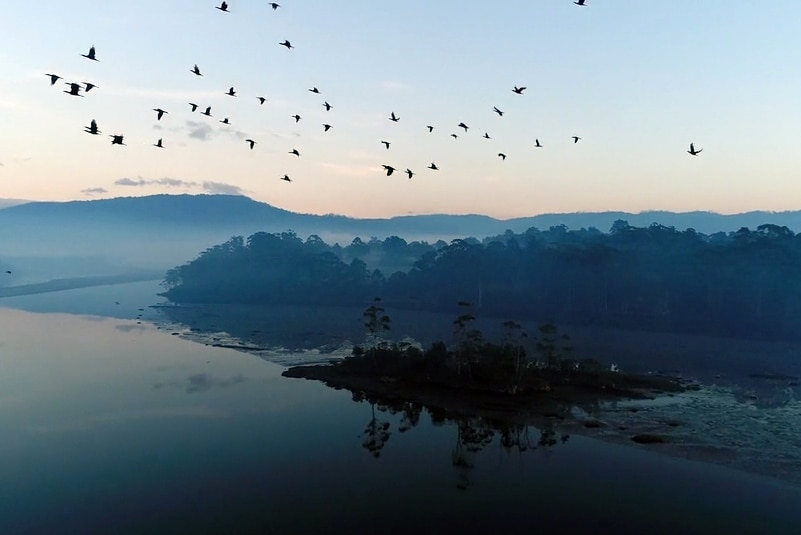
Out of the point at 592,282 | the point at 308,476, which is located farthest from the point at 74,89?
the point at 592,282

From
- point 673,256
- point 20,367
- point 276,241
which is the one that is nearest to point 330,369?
point 20,367

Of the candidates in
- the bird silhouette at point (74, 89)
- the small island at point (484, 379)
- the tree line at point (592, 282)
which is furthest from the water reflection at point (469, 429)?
the tree line at point (592, 282)

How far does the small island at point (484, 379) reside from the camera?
40656 mm

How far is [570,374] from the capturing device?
46.9 m

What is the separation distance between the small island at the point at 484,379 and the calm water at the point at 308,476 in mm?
3912

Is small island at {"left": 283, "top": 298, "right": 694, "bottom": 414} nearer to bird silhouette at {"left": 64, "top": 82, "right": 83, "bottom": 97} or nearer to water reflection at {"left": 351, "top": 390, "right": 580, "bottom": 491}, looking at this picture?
water reflection at {"left": 351, "top": 390, "right": 580, "bottom": 491}

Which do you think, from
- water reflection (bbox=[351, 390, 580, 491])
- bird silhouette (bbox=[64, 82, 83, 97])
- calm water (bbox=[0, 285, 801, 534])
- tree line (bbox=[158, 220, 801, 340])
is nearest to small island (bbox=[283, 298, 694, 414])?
water reflection (bbox=[351, 390, 580, 491])

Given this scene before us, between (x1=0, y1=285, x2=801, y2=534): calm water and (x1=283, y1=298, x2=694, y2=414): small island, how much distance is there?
391 centimetres

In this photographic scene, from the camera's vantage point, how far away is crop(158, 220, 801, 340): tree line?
263ft

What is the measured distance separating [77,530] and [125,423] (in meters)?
14.6

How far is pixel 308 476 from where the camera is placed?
27125 mm

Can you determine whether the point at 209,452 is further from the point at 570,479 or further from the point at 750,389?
the point at 750,389

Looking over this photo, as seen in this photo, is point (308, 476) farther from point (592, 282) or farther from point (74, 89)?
point (592, 282)

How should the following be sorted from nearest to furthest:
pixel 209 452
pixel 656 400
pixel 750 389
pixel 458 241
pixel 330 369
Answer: pixel 209 452 → pixel 656 400 → pixel 750 389 → pixel 330 369 → pixel 458 241
